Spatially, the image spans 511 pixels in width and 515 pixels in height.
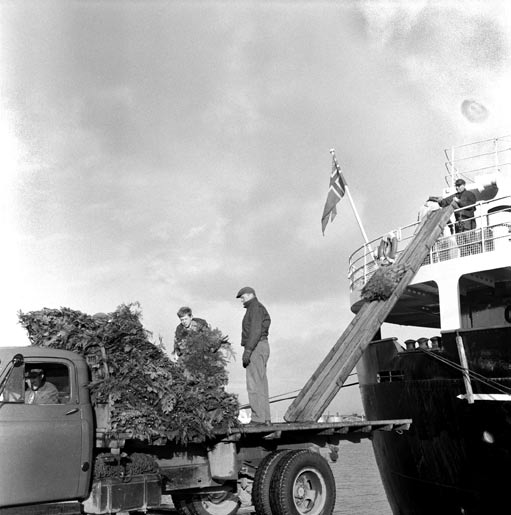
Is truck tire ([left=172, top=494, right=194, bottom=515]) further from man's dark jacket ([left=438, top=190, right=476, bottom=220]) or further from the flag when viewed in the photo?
the flag

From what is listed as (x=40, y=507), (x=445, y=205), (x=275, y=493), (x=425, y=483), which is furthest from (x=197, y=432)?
(x=445, y=205)

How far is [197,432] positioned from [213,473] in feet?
2.54

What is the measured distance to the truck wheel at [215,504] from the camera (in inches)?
364

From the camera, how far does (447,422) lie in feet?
40.9

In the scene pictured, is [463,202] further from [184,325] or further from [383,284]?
[184,325]

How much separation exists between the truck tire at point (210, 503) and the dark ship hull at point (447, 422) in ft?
15.6

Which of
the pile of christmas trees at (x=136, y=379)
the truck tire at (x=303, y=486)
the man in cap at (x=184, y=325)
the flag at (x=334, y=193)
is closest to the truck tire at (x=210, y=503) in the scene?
the truck tire at (x=303, y=486)

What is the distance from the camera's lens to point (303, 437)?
9.27 meters

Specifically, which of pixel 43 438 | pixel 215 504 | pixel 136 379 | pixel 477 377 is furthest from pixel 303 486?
pixel 477 377

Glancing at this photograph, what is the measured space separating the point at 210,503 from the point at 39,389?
126 inches

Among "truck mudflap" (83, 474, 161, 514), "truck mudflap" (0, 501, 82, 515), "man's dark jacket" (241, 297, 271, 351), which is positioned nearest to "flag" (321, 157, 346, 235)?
"man's dark jacket" (241, 297, 271, 351)

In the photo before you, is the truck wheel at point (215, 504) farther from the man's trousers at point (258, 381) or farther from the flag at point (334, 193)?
the flag at point (334, 193)

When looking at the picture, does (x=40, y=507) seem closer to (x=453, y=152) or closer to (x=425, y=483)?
(x=425, y=483)

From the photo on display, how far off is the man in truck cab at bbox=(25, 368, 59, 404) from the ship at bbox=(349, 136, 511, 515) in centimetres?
731
